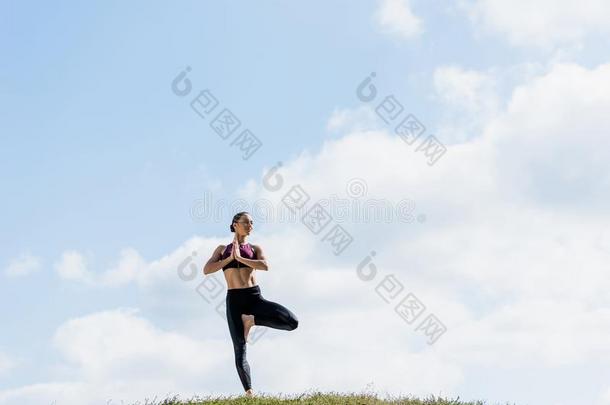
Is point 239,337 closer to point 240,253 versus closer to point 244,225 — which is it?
point 240,253

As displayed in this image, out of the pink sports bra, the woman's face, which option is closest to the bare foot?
the pink sports bra

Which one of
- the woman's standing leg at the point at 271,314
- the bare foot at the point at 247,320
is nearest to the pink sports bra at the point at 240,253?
the woman's standing leg at the point at 271,314

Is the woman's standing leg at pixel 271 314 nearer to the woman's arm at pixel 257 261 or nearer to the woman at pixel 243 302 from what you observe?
the woman at pixel 243 302

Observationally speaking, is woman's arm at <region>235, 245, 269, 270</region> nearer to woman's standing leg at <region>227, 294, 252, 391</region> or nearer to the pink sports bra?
the pink sports bra

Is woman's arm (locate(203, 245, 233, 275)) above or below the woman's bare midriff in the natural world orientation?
above

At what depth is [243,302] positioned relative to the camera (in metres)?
13.1

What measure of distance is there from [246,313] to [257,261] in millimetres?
1073

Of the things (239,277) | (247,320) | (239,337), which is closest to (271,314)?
(247,320)

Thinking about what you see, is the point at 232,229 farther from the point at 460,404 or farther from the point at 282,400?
the point at 460,404

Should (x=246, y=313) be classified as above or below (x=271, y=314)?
above

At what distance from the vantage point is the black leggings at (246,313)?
13.0 m

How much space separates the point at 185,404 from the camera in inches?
498

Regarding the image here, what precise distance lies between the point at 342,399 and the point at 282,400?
1362 mm

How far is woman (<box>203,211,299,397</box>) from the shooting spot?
13.0 metres
